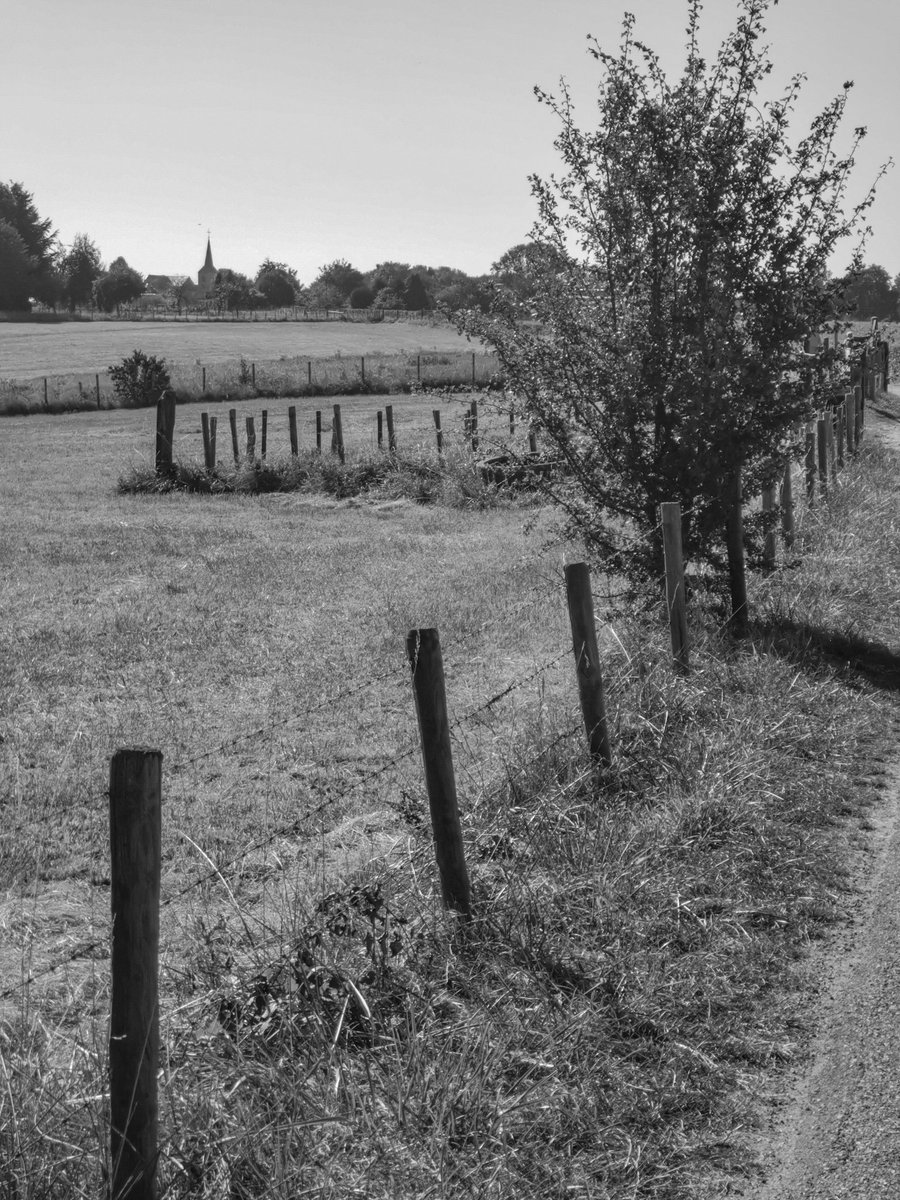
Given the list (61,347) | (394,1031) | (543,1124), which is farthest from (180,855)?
→ (61,347)

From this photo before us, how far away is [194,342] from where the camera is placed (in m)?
85.4

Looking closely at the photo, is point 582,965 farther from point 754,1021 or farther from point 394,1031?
point 394,1031

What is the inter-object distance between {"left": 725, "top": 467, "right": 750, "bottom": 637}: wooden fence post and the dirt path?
4322 mm

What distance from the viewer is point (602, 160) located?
9344 millimetres

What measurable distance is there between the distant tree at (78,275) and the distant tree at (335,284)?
22570mm

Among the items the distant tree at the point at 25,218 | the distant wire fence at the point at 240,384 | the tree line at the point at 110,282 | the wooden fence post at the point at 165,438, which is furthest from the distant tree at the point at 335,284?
the wooden fence post at the point at 165,438

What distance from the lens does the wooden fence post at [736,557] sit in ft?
31.2

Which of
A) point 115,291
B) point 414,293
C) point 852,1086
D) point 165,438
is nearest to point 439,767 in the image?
point 852,1086

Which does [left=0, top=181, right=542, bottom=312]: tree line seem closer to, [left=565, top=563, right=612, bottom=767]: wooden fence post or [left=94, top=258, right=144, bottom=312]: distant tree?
[left=94, top=258, right=144, bottom=312]: distant tree

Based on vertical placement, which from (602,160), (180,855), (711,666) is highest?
(602,160)

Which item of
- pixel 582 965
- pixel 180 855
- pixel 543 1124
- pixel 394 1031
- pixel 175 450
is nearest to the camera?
pixel 543 1124

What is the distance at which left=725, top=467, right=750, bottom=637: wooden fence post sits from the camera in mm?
9516

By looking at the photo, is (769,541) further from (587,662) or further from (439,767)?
(439,767)

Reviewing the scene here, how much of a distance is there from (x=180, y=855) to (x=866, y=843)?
333 cm
